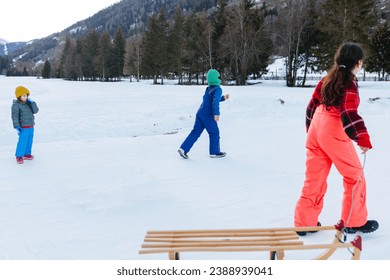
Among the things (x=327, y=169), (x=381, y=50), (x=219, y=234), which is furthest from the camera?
(x=381, y=50)

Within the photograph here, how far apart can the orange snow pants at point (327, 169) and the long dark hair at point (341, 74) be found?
145 millimetres

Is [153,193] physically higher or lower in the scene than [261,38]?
lower

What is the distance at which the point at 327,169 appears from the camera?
3443mm

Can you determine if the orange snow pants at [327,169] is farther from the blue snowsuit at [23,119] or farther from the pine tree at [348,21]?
the pine tree at [348,21]

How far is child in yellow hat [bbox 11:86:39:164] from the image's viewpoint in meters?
6.46

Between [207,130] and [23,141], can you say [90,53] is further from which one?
[207,130]

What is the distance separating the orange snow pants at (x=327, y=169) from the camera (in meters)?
3.24

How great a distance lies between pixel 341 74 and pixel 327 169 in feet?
2.98

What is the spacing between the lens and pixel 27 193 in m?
5.16

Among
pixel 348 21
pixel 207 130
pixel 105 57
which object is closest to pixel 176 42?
pixel 348 21

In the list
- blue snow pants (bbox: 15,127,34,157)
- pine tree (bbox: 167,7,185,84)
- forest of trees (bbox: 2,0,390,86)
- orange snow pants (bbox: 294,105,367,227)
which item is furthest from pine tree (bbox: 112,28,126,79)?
orange snow pants (bbox: 294,105,367,227)

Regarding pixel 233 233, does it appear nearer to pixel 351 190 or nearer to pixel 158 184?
pixel 351 190

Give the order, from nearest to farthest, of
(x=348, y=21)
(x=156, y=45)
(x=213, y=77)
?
(x=213, y=77) < (x=348, y=21) < (x=156, y=45)

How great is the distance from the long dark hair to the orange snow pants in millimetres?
145
